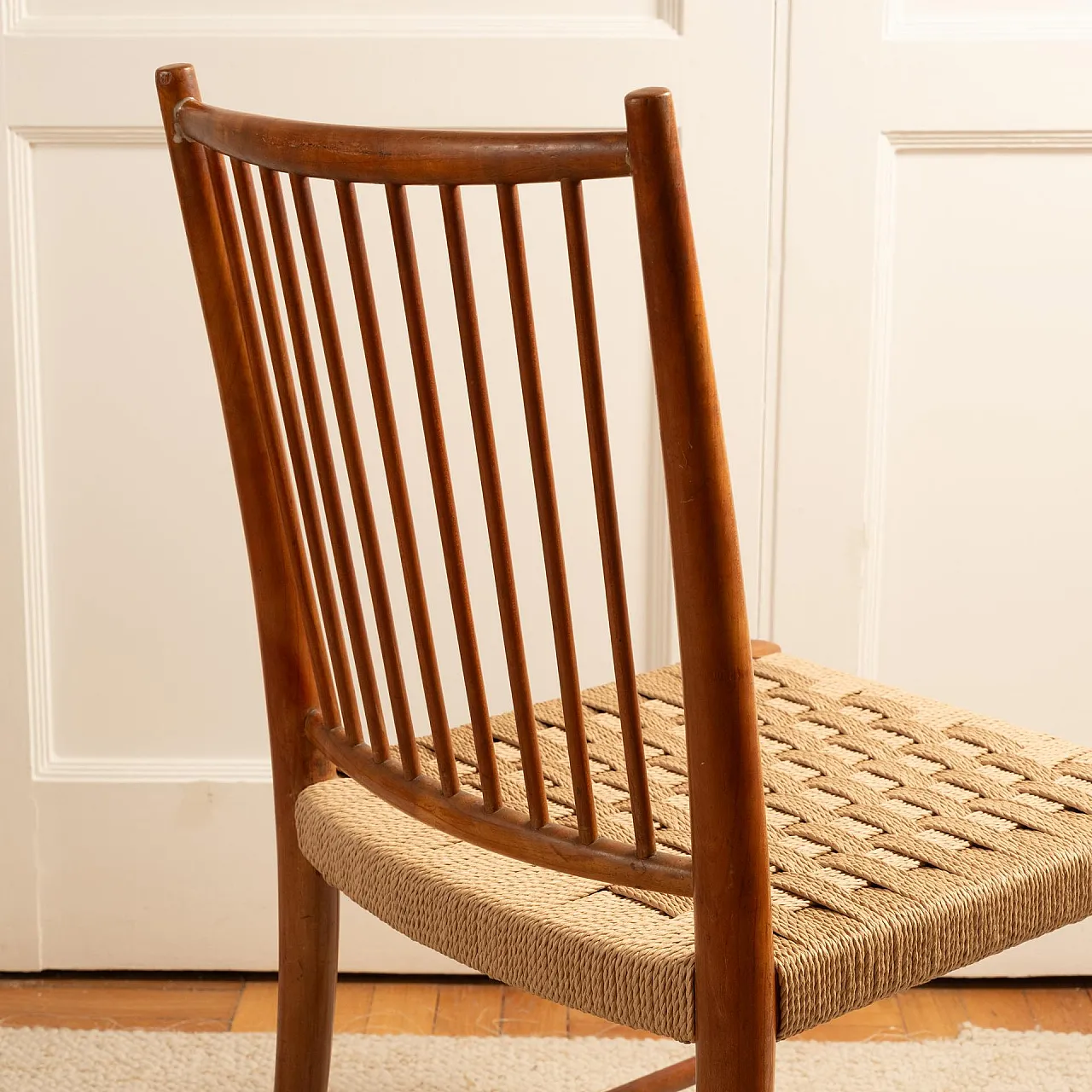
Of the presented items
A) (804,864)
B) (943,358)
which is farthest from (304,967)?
(943,358)

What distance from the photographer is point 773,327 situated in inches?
59.7

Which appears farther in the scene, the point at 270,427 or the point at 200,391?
the point at 200,391

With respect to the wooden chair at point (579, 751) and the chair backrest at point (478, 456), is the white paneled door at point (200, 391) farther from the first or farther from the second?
the chair backrest at point (478, 456)

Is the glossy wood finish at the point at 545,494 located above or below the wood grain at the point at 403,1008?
above

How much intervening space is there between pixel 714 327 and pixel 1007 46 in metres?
0.42

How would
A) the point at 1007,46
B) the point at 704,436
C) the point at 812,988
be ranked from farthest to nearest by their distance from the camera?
the point at 1007,46 < the point at 812,988 < the point at 704,436

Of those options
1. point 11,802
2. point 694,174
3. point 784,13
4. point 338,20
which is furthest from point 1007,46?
point 11,802

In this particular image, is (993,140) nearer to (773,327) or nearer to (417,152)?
(773,327)

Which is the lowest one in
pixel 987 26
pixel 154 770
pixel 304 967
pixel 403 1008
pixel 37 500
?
pixel 403 1008

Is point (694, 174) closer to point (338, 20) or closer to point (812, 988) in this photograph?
point (338, 20)

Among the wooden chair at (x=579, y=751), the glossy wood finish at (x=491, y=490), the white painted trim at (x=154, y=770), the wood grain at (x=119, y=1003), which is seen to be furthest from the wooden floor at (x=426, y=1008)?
the glossy wood finish at (x=491, y=490)

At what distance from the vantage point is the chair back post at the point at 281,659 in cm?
91

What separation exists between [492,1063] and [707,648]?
0.97 metres

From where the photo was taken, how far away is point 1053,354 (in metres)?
1.53
